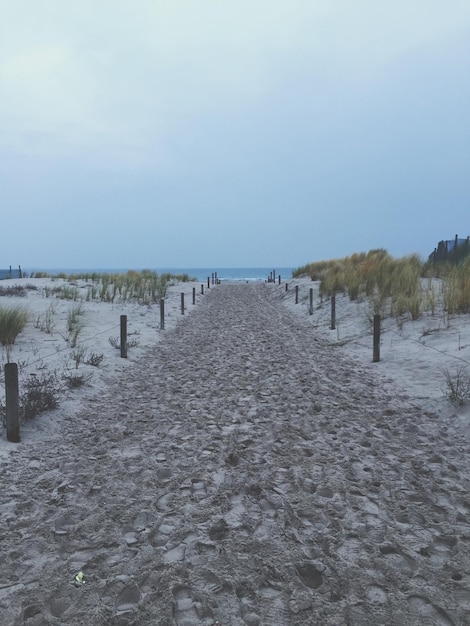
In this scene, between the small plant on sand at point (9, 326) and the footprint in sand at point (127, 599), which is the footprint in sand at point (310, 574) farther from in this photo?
the small plant on sand at point (9, 326)

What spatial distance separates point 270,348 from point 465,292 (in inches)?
199

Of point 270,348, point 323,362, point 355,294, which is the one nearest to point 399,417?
point 323,362

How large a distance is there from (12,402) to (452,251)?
24.9 m

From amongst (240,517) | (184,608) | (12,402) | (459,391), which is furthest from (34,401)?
(459,391)

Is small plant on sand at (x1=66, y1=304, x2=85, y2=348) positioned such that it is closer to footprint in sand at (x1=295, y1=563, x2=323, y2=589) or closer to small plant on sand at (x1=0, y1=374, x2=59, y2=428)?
small plant on sand at (x1=0, y1=374, x2=59, y2=428)

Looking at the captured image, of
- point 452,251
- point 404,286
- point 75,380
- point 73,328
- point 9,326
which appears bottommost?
point 75,380

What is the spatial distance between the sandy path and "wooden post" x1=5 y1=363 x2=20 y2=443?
1.15ft

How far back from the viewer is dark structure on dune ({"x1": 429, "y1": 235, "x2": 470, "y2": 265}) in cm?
2245

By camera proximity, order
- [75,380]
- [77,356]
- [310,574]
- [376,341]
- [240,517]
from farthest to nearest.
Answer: [376,341] → [77,356] → [75,380] → [240,517] → [310,574]

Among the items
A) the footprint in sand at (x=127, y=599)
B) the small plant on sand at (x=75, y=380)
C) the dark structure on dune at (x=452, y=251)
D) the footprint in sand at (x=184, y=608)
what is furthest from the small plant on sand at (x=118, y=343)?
the dark structure on dune at (x=452, y=251)

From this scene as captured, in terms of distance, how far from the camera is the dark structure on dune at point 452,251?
22.4 meters

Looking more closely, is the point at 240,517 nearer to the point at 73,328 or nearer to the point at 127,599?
the point at 127,599

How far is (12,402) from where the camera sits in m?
4.79

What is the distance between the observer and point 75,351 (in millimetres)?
9328
